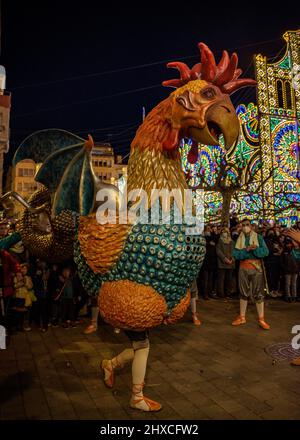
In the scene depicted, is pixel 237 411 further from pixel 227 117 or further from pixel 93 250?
pixel 227 117

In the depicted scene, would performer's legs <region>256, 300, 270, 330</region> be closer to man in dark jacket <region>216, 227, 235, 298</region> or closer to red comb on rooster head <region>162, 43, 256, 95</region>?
man in dark jacket <region>216, 227, 235, 298</region>

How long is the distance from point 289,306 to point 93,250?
5590 mm

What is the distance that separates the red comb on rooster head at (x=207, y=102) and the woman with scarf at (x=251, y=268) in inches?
122

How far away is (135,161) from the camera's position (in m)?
2.54

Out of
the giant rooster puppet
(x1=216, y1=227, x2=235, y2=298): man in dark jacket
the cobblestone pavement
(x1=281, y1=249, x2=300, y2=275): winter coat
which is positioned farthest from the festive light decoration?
the giant rooster puppet

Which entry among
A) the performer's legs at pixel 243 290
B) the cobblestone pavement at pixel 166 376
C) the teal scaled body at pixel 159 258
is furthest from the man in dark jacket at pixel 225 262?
the teal scaled body at pixel 159 258

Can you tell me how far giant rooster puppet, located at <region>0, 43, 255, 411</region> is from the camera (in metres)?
2.34

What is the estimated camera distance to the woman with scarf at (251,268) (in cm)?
512

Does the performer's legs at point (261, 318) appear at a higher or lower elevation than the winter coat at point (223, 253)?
lower

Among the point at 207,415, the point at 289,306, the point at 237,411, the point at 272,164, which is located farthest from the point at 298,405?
the point at 272,164

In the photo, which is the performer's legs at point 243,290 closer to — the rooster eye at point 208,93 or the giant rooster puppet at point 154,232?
the giant rooster puppet at point 154,232

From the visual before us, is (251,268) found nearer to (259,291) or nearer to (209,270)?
(259,291)

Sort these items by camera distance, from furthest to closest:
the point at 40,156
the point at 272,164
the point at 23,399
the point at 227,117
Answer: the point at 272,164 → the point at 40,156 → the point at 23,399 → the point at 227,117

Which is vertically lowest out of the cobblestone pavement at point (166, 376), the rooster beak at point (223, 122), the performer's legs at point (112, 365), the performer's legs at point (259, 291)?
the cobblestone pavement at point (166, 376)
